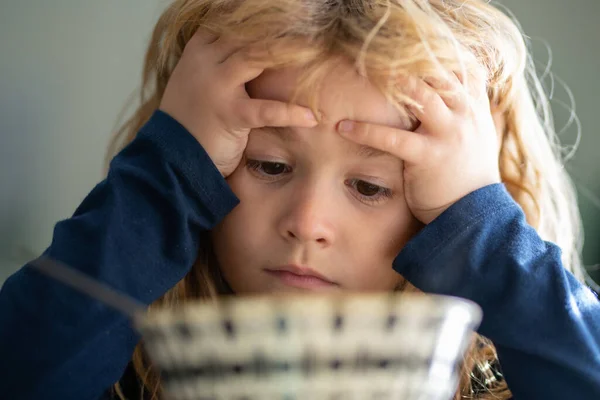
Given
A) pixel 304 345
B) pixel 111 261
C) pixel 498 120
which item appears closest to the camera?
pixel 304 345

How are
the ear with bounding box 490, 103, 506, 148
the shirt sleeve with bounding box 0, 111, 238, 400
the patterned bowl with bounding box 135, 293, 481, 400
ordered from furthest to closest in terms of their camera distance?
the ear with bounding box 490, 103, 506, 148
the shirt sleeve with bounding box 0, 111, 238, 400
the patterned bowl with bounding box 135, 293, 481, 400

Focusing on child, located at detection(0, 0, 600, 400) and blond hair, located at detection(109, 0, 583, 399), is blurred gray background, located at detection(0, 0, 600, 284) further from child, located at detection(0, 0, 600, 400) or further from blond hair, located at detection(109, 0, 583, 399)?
child, located at detection(0, 0, 600, 400)

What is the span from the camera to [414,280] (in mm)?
593

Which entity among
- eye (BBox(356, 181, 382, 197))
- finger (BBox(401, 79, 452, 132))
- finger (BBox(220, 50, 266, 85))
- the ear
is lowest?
the ear

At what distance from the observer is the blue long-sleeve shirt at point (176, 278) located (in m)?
0.55

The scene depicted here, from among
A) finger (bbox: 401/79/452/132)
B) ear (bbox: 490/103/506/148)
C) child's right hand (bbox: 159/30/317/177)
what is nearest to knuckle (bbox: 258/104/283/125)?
child's right hand (bbox: 159/30/317/177)

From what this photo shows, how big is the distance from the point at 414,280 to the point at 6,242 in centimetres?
43

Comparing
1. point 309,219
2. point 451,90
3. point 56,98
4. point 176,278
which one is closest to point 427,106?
point 451,90

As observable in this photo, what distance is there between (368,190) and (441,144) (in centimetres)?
7

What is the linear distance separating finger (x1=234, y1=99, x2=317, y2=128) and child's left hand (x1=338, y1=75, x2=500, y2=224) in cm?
3

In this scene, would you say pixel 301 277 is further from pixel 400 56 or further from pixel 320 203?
pixel 400 56

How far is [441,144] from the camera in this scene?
1.99ft

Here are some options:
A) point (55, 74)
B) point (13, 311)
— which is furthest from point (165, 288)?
point (55, 74)

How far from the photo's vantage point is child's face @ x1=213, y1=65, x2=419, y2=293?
0.59 meters
